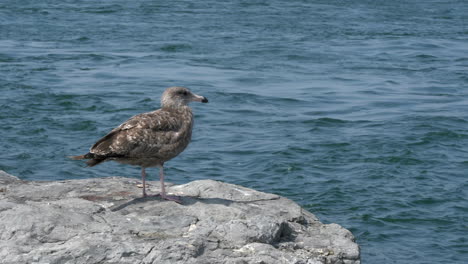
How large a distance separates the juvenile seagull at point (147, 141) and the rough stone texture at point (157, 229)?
390 millimetres

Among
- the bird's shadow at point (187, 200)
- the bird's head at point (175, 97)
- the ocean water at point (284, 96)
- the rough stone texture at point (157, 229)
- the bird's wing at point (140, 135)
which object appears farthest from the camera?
the ocean water at point (284, 96)

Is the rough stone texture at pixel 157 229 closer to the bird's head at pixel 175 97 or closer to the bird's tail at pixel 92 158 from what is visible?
the bird's tail at pixel 92 158

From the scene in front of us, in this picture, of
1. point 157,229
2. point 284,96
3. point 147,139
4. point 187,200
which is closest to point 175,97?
point 147,139

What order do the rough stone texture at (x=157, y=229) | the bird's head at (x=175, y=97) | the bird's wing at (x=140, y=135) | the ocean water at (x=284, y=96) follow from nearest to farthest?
the rough stone texture at (x=157, y=229) < the bird's wing at (x=140, y=135) < the bird's head at (x=175, y=97) < the ocean water at (x=284, y=96)

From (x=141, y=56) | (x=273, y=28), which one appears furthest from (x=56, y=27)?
(x=273, y=28)

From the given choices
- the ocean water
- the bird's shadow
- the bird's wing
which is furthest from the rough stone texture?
the ocean water

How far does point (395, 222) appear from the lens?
10242 millimetres

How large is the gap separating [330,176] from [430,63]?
31.4ft

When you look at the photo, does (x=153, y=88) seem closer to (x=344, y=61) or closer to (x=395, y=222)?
(x=344, y=61)

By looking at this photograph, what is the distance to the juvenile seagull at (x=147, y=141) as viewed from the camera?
7.05 m

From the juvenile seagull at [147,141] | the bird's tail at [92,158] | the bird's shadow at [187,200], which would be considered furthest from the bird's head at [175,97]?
the bird's tail at [92,158]

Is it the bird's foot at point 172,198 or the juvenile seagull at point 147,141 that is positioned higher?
the juvenile seagull at point 147,141

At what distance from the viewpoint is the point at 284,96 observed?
16875 mm

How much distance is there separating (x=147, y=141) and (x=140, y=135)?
0.28 ft
